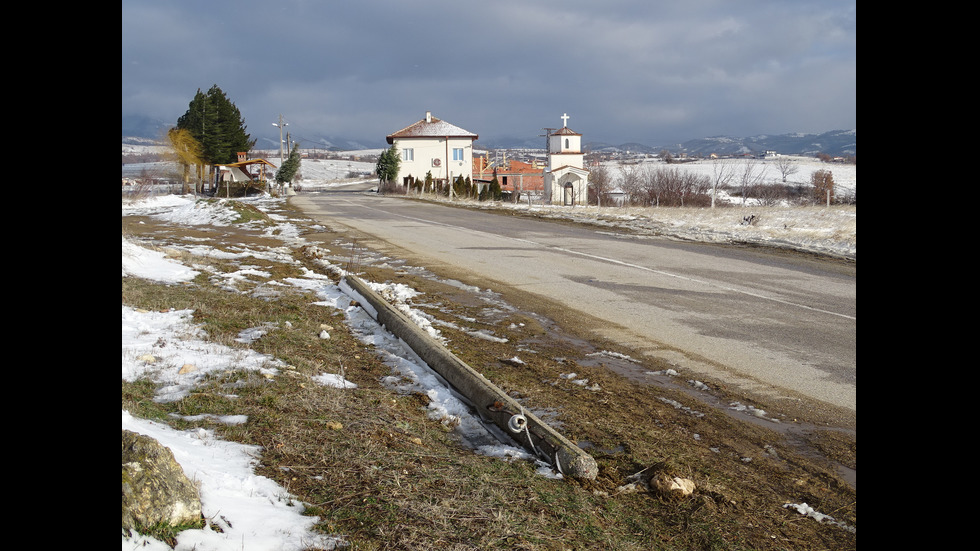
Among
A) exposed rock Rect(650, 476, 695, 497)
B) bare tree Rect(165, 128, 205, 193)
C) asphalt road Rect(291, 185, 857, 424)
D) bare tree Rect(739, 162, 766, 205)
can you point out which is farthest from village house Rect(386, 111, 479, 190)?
exposed rock Rect(650, 476, 695, 497)

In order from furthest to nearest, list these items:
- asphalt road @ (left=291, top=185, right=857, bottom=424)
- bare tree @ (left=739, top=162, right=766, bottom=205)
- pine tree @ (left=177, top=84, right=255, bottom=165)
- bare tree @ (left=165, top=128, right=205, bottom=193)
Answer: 1. pine tree @ (left=177, top=84, right=255, bottom=165)
2. bare tree @ (left=165, top=128, right=205, bottom=193)
3. bare tree @ (left=739, top=162, right=766, bottom=205)
4. asphalt road @ (left=291, top=185, right=857, bottom=424)

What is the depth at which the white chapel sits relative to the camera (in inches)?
2726

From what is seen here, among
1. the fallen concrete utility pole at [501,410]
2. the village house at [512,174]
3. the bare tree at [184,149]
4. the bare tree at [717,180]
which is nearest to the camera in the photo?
the fallen concrete utility pole at [501,410]

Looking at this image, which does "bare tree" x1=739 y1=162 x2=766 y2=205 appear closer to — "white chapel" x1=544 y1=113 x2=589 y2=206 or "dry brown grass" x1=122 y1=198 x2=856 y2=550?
"white chapel" x1=544 y1=113 x2=589 y2=206

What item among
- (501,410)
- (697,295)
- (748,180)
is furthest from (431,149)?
(501,410)

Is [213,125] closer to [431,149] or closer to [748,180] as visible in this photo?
[431,149]

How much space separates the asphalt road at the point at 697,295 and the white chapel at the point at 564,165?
4943 cm

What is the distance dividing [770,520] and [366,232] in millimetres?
18233

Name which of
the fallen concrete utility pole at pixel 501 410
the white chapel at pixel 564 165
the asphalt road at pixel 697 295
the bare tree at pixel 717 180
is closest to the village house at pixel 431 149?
the white chapel at pixel 564 165

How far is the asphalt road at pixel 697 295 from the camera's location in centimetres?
670

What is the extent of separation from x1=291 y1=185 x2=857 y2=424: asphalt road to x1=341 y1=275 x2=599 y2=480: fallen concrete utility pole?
5.79 feet

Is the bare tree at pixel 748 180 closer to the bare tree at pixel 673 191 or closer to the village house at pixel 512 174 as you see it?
the bare tree at pixel 673 191

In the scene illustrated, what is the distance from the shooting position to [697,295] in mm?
10383
